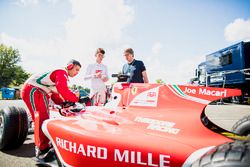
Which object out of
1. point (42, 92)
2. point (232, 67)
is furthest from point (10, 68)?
point (42, 92)

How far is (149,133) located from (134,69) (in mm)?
2397

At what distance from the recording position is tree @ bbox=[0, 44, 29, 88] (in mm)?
56594

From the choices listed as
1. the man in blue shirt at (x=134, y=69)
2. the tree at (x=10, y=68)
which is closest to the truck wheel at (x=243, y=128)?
the man in blue shirt at (x=134, y=69)

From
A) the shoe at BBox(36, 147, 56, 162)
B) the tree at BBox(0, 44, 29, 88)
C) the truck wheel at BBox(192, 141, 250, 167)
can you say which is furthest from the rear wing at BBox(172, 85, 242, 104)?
the tree at BBox(0, 44, 29, 88)

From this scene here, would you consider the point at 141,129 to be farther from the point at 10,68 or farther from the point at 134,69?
A: the point at 10,68

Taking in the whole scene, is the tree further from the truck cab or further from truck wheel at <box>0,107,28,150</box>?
truck wheel at <box>0,107,28,150</box>

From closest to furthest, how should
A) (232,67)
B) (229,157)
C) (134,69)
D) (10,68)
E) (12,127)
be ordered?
1. (229,157)
2. (12,127)
3. (134,69)
4. (232,67)
5. (10,68)

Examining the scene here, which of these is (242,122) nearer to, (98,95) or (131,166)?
(131,166)

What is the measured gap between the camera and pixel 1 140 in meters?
3.71

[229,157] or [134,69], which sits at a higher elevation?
[134,69]

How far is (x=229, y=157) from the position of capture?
1.53 meters

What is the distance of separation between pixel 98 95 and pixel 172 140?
3.64 metres

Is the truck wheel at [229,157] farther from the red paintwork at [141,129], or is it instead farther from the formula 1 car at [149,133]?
the red paintwork at [141,129]

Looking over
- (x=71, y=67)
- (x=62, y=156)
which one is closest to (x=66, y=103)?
(x=71, y=67)
